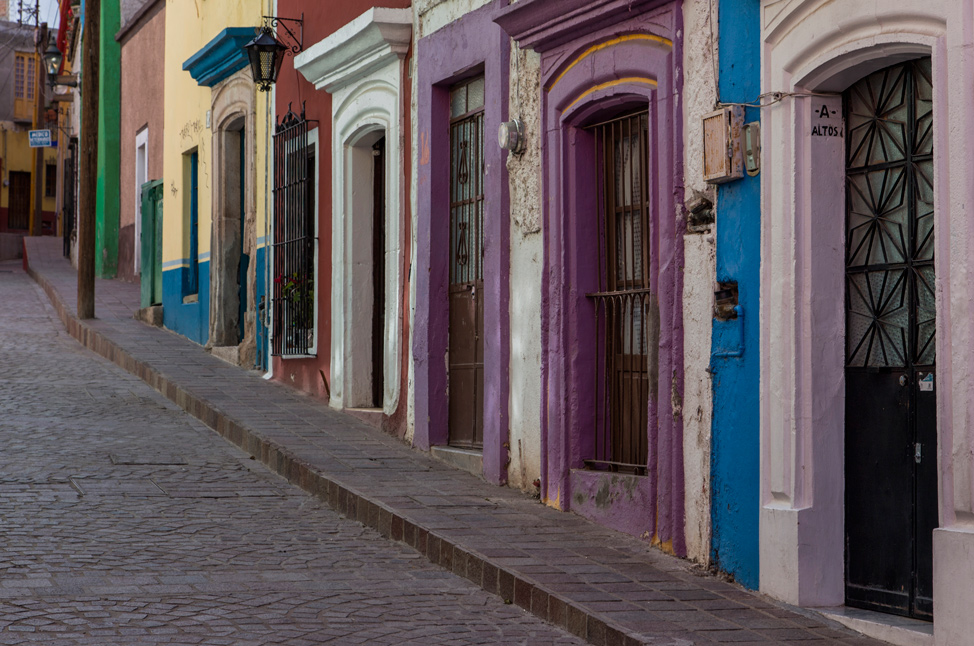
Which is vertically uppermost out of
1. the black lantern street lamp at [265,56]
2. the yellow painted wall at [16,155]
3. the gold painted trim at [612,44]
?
the yellow painted wall at [16,155]

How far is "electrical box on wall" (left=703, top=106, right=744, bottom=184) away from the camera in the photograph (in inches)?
249

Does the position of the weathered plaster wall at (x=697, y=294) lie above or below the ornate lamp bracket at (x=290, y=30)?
below

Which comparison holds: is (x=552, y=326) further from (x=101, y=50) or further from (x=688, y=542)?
(x=101, y=50)

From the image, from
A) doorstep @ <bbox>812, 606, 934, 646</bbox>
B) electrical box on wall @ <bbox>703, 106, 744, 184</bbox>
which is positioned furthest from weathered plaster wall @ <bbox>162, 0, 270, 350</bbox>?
doorstep @ <bbox>812, 606, 934, 646</bbox>

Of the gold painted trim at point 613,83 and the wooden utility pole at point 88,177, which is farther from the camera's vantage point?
the wooden utility pole at point 88,177

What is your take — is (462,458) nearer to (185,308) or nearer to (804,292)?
(804,292)

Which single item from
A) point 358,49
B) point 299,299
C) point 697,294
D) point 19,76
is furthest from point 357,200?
point 19,76

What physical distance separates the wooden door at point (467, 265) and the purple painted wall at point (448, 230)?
7cm

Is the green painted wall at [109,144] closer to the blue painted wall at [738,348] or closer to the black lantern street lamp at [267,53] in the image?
the black lantern street lamp at [267,53]

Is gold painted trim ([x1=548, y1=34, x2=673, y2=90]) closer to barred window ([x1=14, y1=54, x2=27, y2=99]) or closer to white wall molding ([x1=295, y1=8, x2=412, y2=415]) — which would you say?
white wall molding ([x1=295, y1=8, x2=412, y2=415])

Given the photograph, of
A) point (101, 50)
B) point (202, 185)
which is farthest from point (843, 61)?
point (101, 50)

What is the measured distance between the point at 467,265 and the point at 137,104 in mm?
15943

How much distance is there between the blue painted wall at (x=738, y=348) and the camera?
6.26m

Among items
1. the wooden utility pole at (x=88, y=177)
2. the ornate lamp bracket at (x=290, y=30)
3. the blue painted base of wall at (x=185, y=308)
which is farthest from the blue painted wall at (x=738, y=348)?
the wooden utility pole at (x=88, y=177)
